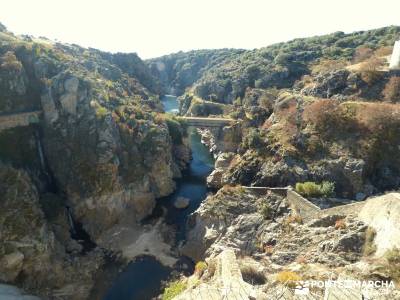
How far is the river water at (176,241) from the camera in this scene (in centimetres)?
4134

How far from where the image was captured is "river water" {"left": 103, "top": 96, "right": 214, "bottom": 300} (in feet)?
136

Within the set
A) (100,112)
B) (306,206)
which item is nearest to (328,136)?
(306,206)

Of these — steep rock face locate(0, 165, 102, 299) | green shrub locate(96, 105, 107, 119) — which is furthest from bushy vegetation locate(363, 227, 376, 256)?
green shrub locate(96, 105, 107, 119)

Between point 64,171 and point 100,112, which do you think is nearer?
point 64,171

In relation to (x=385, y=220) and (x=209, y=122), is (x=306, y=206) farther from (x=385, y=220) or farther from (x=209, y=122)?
(x=209, y=122)

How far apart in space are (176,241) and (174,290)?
13119 mm

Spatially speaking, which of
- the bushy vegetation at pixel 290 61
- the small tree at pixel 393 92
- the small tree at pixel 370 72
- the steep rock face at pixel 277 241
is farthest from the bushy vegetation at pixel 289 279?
the bushy vegetation at pixel 290 61

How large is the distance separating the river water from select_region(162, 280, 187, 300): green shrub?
2.32 meters

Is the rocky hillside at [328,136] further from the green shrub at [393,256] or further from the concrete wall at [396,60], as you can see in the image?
the green shrub at [393,256]

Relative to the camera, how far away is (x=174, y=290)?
125 ft

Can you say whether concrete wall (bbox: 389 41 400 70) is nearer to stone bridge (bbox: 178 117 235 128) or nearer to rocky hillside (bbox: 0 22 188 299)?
stone bridge (bbox: 178 117 235 128)

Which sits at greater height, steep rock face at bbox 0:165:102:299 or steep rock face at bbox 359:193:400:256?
steep rock face at bbox 359:193:400:256

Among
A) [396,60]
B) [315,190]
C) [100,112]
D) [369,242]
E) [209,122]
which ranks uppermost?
[396,60]

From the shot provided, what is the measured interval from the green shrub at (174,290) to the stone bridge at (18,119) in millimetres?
35002
